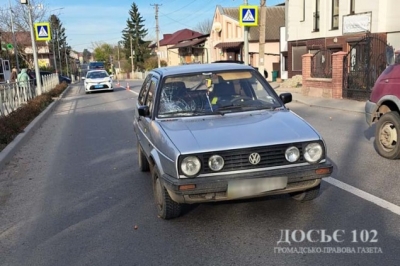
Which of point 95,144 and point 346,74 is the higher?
point 346,74

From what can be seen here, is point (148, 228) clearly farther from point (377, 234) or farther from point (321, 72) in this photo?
point (321, 72)

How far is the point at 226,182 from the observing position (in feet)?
12.6

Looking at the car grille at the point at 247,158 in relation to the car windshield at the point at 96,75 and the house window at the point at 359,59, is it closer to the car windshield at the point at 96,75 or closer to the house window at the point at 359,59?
the house window at the point at 359,59

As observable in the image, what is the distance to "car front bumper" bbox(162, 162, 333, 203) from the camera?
3.85m

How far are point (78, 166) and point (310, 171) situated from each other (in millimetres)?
4534

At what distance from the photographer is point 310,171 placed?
13.2 ft

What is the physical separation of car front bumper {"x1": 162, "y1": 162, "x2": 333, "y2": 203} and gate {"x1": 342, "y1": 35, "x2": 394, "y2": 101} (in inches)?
471

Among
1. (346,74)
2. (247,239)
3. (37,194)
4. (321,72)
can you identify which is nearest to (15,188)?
(37,194)

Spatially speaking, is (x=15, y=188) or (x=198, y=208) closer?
(x=198, y=208)

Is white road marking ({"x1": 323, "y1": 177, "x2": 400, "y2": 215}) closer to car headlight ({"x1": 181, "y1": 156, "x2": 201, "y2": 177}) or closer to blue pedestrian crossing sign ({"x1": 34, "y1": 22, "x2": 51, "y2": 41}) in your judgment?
car headlight ({"x1": 181, "y1": 156, "x2": 201, "y2": 177})

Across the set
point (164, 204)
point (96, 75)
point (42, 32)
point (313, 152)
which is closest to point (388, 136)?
point (313, 152)

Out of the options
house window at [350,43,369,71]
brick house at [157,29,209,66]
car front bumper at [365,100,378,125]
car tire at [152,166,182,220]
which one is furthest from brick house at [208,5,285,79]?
car tire at [152,166,182,220]

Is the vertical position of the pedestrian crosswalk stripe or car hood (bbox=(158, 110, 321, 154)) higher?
the pedestrian crosswalk stripe

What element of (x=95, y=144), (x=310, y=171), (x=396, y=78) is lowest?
(x=95, y=144)
